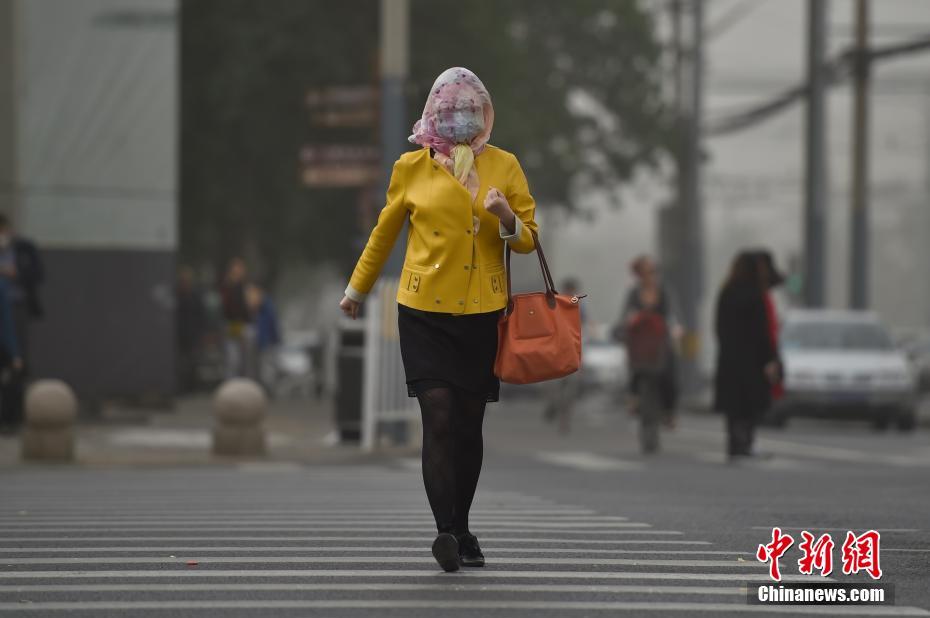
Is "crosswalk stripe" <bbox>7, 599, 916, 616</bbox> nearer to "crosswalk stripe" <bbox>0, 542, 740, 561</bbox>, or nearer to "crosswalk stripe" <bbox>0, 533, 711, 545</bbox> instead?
"crosswalk stripe" <bbox>0, 542, 740, 561</bbox>

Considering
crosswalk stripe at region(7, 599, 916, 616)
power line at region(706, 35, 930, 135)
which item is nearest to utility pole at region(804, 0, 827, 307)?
power line at region(706, 35, 930, 135)

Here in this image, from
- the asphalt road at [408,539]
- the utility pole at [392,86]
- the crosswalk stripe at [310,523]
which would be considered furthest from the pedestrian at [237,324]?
the crosswalk stripe at [310,523]

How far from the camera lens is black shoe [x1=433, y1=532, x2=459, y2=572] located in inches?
283

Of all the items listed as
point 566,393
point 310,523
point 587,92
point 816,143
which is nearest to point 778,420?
point 566,393

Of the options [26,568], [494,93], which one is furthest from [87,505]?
[494,93]

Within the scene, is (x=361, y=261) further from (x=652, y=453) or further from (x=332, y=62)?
(x=332, y=62)

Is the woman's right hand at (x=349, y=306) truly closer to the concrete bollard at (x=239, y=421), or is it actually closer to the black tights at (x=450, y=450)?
the black tights at (x=450, y=450)

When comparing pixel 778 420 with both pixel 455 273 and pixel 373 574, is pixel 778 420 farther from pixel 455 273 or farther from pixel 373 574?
pixel 373 574

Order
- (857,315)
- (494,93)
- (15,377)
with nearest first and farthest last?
(15,377) → (857,315) → (494,93)

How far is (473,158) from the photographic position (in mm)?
7469

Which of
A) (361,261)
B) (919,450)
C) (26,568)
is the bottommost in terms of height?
(919,450)

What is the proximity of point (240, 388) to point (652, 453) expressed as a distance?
14.3 ft

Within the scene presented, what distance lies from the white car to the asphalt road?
35.8 feet

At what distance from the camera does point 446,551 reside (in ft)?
23.6
